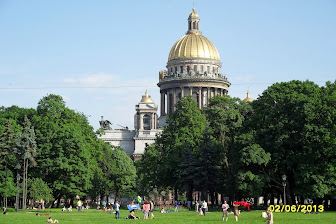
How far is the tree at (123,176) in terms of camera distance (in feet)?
393

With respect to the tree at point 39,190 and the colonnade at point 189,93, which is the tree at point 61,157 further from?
the colonnade at point 189,93

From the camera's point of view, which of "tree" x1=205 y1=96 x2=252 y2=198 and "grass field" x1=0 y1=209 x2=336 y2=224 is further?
"tree" x1=205 y1=96 x2=252 y2=198

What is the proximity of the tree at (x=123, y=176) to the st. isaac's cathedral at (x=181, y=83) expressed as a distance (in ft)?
147

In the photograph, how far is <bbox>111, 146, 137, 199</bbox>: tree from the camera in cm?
11994

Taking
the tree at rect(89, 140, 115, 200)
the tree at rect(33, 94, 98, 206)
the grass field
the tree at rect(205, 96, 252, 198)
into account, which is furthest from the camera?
the tree at rect(89, 140, 115, 200)

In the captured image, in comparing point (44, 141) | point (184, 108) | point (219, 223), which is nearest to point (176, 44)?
point (184, 108)

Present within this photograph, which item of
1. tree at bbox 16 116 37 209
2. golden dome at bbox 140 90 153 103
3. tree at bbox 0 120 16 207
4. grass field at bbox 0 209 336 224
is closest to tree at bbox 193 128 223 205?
tree at bbox 16 116 37 209

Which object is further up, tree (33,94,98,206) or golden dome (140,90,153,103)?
golden dome (140,90,153,103)

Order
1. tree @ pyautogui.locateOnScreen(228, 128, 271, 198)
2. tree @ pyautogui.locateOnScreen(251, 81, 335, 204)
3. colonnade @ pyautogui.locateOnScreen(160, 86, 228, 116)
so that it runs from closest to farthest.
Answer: tree @ pyautogui.locateOnScreen(251, 81, 335, 204) → tree @ pyautogui.locateOnScreen(228, 128, 271, 198) → colonnade @ pyautogui.locateOnScreen(160, 86, 228, 116)

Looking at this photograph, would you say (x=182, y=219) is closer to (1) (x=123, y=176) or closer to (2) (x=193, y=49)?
(1) (x=123, y=176)

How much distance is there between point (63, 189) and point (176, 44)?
3664 inches

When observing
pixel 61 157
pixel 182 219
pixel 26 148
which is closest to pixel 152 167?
pixel 61 157

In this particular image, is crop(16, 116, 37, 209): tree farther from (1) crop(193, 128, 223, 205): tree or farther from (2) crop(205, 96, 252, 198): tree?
(2) crop(205, 96, 252, 198): tree

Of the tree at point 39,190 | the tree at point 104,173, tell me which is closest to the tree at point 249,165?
the tree at point 39,190
